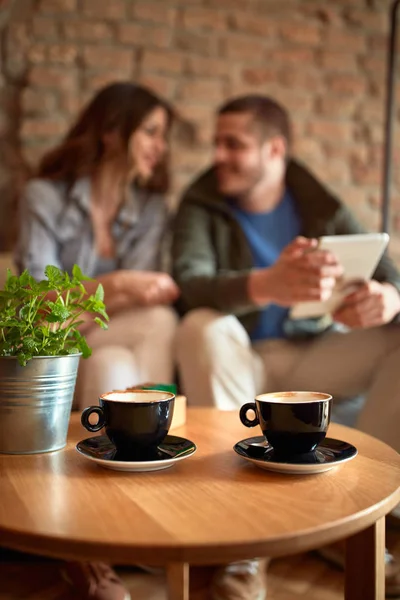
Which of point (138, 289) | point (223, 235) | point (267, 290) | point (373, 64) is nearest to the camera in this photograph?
point (267, 290)

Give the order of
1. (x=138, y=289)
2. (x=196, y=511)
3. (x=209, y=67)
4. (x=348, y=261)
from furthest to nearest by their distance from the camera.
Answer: (x=209, y=67) → (x=138, y=289) → (x=348, y=261) → (x=196, y=511)

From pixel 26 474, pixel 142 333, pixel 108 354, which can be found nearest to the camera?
pixel 26 474

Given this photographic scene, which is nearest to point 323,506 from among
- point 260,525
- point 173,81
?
point 260,525

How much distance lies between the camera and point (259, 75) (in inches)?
95.0

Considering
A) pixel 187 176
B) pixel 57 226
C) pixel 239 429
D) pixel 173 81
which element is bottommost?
pixel 239 429

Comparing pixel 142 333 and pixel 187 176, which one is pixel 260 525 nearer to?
pixel 142 333

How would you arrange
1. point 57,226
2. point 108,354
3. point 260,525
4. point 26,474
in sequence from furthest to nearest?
point 57,226 < point 108,354 < point 26,474 < point 260,525

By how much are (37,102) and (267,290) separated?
1.09m

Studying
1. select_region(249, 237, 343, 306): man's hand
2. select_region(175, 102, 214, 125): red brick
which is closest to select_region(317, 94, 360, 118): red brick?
select_region(175, 102, 214, 125): red brick

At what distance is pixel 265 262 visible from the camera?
87.3 inches

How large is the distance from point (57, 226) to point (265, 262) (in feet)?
2.34

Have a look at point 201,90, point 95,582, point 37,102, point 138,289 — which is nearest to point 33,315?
point 95,582

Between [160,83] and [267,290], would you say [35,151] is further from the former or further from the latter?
[267,290]

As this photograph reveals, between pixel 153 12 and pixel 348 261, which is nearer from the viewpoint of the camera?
pixel 348 261
